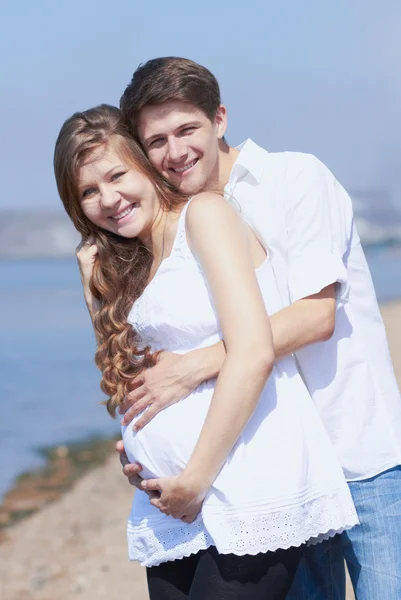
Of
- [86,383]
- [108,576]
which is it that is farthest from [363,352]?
[86,383]

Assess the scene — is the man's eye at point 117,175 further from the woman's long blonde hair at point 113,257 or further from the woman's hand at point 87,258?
the woman's hand at point 87,258

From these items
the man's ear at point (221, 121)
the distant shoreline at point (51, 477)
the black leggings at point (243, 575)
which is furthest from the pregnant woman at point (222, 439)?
the distant shoreline at point (51, 477)

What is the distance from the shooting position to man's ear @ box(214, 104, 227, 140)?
3.04 m

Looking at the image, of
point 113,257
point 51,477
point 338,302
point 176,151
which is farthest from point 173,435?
point 51,477

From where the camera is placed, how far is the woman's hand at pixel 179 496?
2.39 m

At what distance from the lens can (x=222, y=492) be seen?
2.42 metres

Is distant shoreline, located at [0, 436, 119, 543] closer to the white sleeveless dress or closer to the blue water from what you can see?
the blue water

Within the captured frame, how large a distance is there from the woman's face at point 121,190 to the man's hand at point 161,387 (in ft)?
1.45

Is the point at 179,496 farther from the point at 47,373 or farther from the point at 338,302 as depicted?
the point at 47,373

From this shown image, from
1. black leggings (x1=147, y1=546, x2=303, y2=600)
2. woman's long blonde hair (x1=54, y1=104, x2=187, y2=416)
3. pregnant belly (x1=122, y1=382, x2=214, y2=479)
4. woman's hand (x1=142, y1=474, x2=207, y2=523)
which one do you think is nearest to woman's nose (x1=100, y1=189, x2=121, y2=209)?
woman's long blonde hair (x1=54, y1=104, x2=187, y2=416)

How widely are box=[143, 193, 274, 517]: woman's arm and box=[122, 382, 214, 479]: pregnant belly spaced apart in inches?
2.7

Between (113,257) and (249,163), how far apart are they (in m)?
0.55

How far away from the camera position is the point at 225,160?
3.01 m

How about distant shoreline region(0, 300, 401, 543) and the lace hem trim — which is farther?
distant shoreline region(0, 300, 401, 543)
